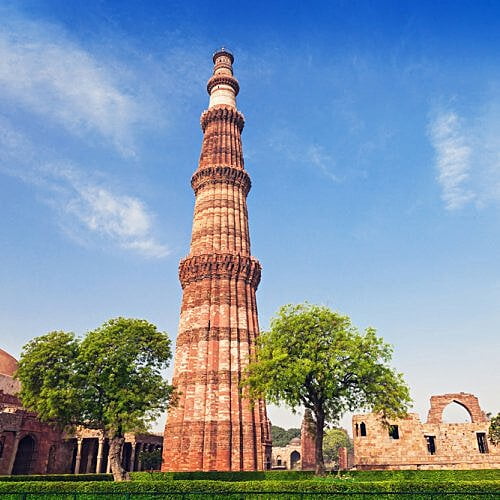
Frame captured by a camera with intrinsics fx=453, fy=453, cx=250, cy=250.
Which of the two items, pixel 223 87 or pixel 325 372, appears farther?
pixel 223 87

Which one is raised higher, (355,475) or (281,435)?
(281,435)

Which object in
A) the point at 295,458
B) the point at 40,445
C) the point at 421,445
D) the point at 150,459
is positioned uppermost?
the point at 40,445

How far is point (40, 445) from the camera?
1527 inches

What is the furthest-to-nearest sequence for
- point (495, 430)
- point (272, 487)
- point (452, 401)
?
point (452, 401) < point (495, 430) < point (272, 487)

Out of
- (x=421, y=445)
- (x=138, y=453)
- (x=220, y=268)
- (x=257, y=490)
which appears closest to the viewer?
(x=257, y=490)

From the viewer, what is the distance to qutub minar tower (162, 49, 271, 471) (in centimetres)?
3138

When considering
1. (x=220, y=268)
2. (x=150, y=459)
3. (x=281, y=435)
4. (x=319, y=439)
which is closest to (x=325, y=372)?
(x=319, y=439)

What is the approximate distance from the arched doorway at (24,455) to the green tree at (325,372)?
75.4 feet

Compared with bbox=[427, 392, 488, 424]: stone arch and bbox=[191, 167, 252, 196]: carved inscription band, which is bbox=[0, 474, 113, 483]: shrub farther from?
bbox=[427, 392, 488, 424]: stone arch

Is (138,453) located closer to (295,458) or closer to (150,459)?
(150,459)

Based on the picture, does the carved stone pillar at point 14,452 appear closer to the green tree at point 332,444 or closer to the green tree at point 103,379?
A: the green tree at point 103,379

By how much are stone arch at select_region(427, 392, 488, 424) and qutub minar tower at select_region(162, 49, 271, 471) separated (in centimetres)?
1994

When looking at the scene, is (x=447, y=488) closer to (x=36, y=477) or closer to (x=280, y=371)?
(x=280, y=371)

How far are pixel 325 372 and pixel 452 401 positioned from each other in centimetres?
2785
